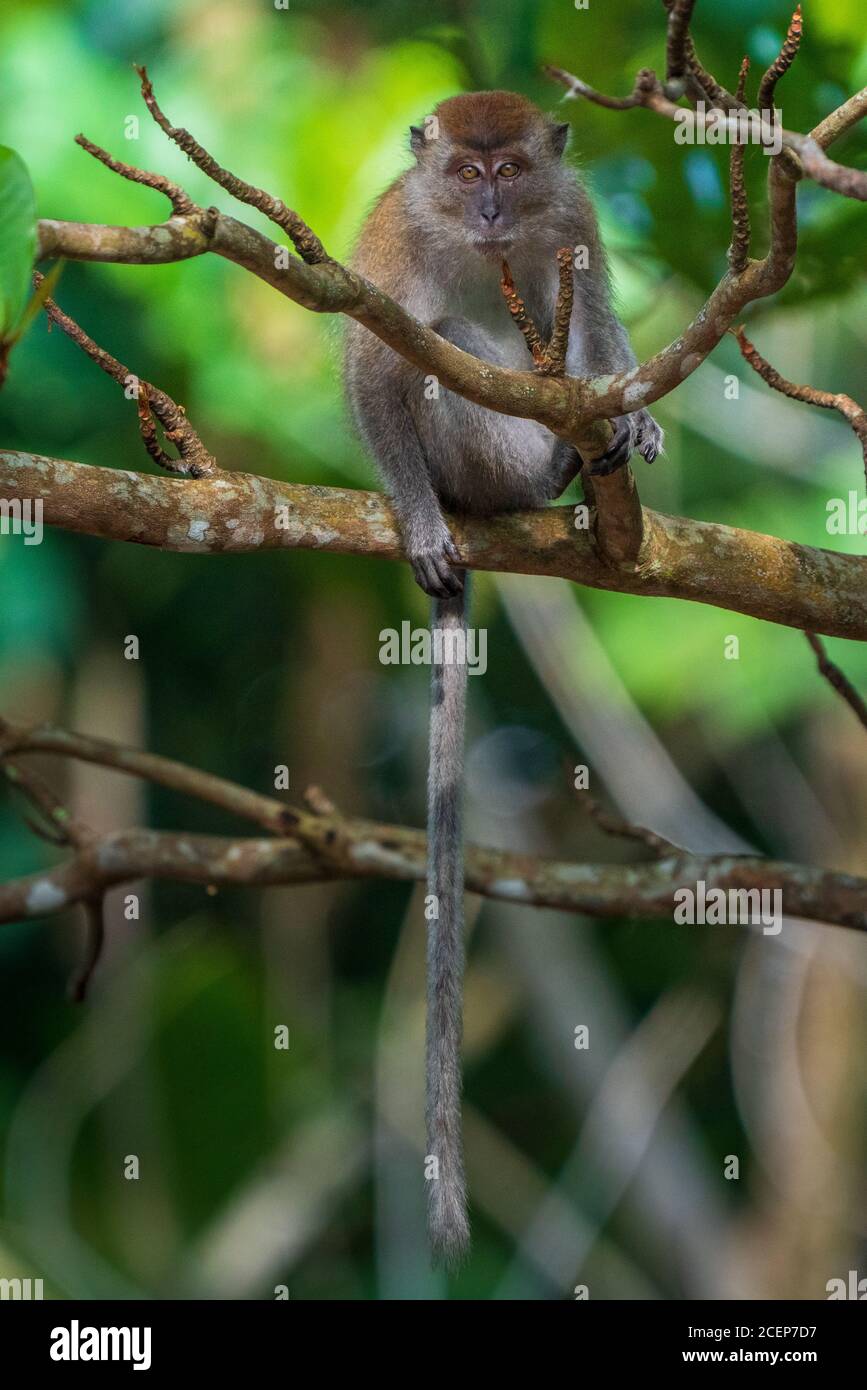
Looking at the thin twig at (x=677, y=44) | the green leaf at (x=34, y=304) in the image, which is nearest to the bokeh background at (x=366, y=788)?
the thin twig at (x=677, y=44)

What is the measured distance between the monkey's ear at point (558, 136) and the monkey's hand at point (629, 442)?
159 centimetres

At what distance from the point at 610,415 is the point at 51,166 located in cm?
776

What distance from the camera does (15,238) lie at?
7.63 ft

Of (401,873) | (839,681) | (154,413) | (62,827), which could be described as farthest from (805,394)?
(62,827)

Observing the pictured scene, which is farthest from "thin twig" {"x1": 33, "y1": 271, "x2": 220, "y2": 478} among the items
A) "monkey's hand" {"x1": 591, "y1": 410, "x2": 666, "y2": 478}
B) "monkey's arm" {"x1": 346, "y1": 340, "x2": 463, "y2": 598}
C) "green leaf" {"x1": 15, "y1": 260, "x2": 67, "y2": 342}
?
"green leaf" {"x1": 15, "y1": 260, "x2": 67, "y2": 342}

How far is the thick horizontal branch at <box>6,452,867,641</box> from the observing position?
13.5 ft

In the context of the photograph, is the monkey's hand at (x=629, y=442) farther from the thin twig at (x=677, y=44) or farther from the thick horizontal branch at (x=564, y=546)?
the thin twig at (x=677, y=44)

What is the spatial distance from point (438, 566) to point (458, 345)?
1140 mm

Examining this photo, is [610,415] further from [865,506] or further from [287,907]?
[287,907]

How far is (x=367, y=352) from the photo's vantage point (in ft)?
18.5

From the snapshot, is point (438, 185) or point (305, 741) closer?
point (438, 185)

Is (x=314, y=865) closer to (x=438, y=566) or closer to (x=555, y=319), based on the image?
(x=438, y=566)

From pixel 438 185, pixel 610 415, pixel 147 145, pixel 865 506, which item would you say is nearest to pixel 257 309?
pixel 147 145

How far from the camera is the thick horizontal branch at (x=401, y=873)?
561cm
